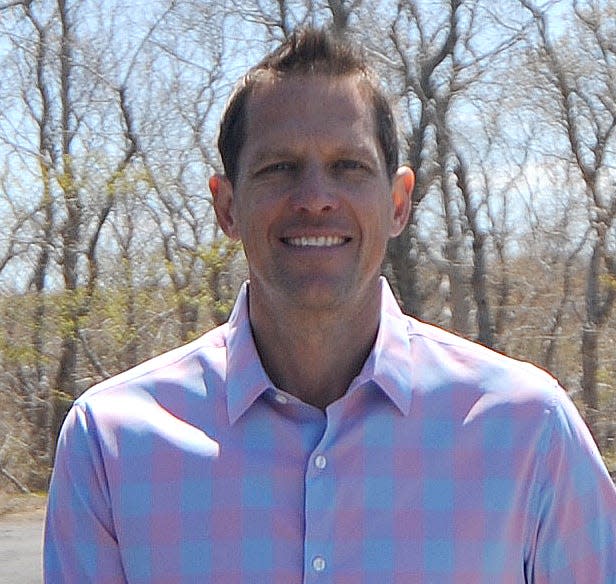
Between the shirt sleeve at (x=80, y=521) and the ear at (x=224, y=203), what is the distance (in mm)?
464

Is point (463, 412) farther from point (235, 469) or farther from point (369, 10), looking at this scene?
point (369, 10)

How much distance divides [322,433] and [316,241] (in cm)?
32

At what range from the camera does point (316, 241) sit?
2.05m

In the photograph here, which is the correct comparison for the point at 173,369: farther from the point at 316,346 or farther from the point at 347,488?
the point at 347,488

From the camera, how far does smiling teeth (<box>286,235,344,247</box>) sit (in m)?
2.05

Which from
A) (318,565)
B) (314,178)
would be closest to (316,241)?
(314,178)

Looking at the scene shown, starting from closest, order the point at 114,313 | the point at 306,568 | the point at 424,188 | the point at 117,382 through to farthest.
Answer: the point at 306,568 → the point at 117,382 → the point at 424,188 → the point at 114,313

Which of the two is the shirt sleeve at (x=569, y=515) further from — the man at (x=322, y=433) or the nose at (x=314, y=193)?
the nose at (x=314, y=193)

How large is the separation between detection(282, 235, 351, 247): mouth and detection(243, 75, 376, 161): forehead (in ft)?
0.54

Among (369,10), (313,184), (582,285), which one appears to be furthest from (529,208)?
(313,184)

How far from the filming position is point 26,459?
14.2 meters

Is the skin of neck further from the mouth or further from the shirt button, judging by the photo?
the shirt button

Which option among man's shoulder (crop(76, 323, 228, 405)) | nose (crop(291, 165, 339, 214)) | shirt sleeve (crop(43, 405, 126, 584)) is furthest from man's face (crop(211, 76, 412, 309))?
shirt sleeve (crop(43, 405, 126, 584))

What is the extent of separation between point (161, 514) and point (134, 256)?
12808mm
